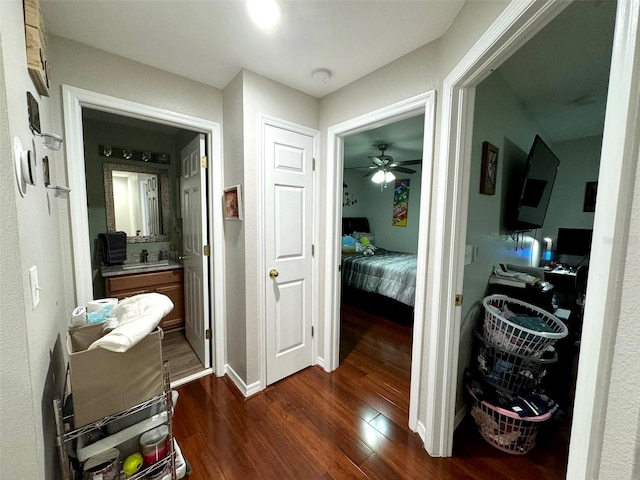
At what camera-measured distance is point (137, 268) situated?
2789 millimetres

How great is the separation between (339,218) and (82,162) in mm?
1746

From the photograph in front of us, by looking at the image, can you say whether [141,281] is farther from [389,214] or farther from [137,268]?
[389,214]

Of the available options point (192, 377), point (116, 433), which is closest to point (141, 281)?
point (192, 377)

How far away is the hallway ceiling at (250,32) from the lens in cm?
128

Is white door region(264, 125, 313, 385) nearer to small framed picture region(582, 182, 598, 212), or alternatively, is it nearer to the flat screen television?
the flat screen television

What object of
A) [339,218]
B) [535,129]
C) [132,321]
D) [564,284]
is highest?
[535,129]

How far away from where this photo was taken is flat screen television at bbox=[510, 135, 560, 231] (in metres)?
2.03

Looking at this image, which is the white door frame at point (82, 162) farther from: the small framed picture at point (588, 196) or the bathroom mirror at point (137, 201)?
the small framed picture at point (588, 196)

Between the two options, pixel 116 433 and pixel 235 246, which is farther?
pixel 235 246

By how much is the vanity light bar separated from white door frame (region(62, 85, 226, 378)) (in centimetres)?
148

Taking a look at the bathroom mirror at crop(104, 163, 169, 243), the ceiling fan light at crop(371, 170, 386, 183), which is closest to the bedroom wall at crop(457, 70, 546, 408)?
the ceiling fan light at crop(371, 170, 386, 183)

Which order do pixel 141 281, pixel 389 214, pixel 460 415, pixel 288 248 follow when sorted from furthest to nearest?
pixel 389 214 → pixel 141 281 → pixel 288 248 → pixel 460 415

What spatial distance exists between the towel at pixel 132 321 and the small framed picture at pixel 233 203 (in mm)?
818

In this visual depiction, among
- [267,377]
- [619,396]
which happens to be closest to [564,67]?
[619,396]
